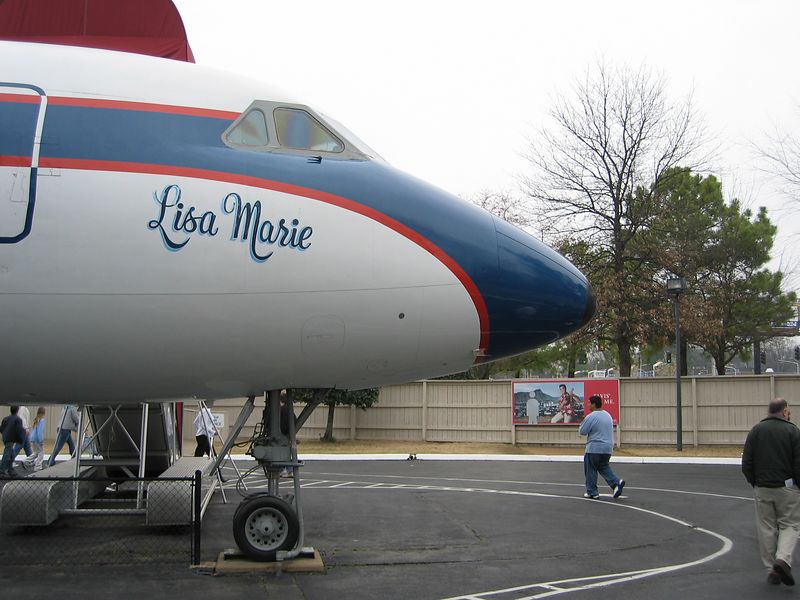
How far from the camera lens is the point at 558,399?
2403 centimetres

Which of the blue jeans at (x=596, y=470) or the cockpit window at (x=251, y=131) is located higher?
the cockpit window at (x=251, y=131)

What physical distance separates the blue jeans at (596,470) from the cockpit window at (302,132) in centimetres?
823

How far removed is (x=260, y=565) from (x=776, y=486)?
16.0 feet

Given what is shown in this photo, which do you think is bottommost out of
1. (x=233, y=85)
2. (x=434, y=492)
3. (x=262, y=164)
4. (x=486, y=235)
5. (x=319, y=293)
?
(x=434, y=492)

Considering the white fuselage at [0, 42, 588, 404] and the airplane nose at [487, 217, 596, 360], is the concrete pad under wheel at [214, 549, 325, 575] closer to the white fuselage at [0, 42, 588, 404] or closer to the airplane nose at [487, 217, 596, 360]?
the white fuselage at [0, 42, 588, 404]

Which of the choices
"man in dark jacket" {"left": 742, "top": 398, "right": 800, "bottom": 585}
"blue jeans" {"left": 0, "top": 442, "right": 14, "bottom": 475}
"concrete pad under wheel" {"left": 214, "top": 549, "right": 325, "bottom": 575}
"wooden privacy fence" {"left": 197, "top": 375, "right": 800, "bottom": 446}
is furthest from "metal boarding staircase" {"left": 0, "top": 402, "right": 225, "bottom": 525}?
"wooden privacy fence" {"left": 197, "top": 375, "right": 800, "bottom": 446}

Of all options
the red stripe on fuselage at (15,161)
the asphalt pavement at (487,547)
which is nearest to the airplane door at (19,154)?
the red stripe on fuselage at (15,161)

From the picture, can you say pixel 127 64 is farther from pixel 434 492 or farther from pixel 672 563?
pixel 434 492

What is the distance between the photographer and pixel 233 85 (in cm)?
638

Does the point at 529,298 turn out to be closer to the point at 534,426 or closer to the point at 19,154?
the point at 19,154

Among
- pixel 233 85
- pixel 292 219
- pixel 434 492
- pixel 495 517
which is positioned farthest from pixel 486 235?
pixel 434 492

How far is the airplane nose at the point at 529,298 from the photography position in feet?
21.2

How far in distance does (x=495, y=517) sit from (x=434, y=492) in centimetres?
288

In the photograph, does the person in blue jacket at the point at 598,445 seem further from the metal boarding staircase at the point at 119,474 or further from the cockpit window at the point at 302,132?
the cockpit window at the point at 302,132
